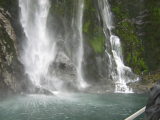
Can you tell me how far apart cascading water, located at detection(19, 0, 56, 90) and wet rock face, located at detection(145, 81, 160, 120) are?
32398mm

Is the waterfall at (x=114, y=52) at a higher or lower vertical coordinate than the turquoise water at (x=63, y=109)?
higher

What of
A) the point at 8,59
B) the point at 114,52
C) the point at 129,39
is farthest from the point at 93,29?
the point at 8,59

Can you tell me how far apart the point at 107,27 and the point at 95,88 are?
11.9 meters

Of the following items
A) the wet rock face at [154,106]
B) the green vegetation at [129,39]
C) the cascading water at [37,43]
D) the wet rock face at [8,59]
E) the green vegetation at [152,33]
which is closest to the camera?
the wet rock face at [154,106]

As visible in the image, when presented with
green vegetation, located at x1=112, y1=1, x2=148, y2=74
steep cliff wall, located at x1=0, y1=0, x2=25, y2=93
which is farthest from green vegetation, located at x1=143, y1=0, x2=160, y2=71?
steep cliff wall, located at x1=0, y1=0, x2=25, y2=93

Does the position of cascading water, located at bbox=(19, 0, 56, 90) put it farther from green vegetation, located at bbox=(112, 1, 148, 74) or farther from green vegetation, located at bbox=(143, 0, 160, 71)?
green vegetation, located at bbox=(143, 0, 160, 71)

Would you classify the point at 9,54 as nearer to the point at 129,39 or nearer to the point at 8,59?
the point at 8,59

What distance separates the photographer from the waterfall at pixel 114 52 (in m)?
41.6

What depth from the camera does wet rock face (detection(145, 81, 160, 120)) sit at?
600 centimetres

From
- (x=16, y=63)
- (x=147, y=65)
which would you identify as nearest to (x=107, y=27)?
(x=147, y=65)

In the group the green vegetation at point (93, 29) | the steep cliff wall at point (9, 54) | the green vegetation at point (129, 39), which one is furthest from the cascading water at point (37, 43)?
the green vegetation at point (129, 39)

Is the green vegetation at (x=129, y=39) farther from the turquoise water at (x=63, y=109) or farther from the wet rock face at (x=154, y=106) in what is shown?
the wet rock face at (x=154, y=106)

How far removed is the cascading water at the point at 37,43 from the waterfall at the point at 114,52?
8892mm

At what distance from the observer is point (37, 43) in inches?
1646
